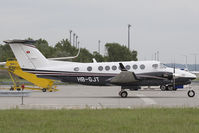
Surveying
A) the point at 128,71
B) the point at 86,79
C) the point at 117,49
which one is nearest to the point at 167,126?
the point at 128,71

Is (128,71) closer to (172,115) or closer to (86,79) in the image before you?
(86,79)

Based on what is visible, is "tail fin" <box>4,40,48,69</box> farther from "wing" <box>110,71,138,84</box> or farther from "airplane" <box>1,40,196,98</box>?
"wing" <box>110,71,138,84</box>

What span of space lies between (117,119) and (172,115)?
2.74 meters

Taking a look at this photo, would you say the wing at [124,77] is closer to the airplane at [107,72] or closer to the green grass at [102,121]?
the airplane at [107,72]

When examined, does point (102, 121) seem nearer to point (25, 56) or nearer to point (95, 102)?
point (95, 102)


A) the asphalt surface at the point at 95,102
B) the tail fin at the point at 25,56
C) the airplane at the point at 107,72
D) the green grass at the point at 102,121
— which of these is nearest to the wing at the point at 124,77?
the airplane at the point at 107,72

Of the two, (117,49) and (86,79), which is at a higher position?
(117,49)

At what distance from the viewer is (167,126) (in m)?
13.2

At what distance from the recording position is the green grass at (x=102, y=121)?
493 inches

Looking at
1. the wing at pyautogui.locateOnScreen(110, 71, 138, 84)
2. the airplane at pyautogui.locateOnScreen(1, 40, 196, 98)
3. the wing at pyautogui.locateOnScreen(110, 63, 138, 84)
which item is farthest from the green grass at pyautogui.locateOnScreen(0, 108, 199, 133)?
the airplane at pyautogui.locateOnScreen(1, 40, 196, 98)

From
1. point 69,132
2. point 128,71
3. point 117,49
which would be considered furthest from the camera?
point 117,49

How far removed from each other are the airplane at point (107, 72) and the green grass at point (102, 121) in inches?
464

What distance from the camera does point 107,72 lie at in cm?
3055

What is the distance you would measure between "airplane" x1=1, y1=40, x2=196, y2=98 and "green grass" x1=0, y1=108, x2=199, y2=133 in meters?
11.8
